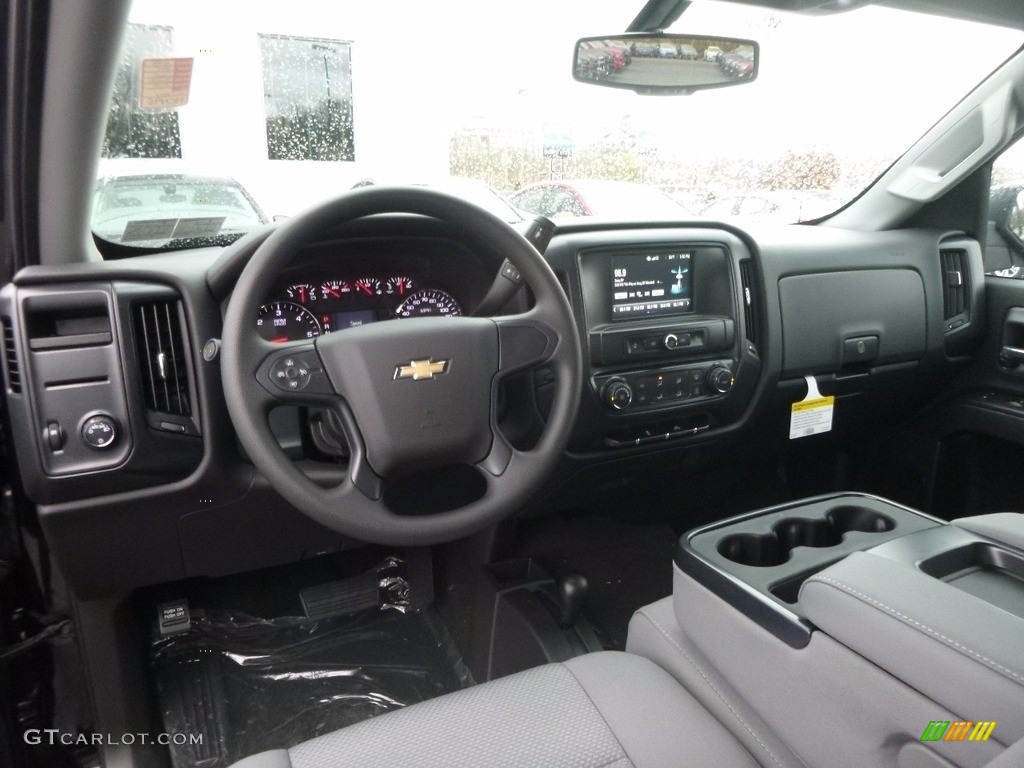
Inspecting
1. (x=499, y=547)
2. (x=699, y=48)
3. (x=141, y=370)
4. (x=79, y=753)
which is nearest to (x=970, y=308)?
(x=699, y=48)

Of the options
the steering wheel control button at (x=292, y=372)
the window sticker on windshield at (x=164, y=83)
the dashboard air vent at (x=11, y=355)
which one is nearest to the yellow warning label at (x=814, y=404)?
the steering wheel control button at (x=292, y=372)

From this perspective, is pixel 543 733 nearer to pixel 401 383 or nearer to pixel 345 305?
pixel 401 383

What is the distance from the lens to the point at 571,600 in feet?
6.70

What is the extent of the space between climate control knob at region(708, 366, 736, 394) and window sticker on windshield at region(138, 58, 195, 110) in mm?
1367

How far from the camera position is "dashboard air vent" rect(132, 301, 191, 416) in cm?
150

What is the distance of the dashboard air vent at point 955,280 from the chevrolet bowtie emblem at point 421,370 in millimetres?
1927

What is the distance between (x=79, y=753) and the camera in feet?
6.19

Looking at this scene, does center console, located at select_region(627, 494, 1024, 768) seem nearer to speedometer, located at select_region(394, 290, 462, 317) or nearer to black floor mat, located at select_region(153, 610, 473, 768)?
speedometer, located at select_region(394, 290, 462, 317)

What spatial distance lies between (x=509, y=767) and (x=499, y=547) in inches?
47.9

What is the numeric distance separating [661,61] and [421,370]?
1.16m

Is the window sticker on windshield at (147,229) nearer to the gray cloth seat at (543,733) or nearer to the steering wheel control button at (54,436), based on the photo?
the steering wheel control button at (54,436)

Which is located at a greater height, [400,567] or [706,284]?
[706,284]

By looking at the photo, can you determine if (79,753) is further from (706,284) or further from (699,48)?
(699,48)

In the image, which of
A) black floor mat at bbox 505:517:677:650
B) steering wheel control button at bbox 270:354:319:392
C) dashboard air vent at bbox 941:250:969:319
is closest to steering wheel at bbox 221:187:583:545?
steering wheel control button at bbox 270:354:319:392
